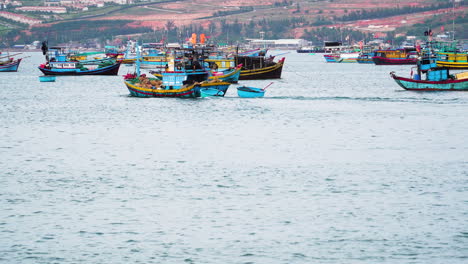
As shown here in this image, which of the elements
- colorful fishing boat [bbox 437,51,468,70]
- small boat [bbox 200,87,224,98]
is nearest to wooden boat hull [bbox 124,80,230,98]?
small boat [bbox 200,87,224,98]

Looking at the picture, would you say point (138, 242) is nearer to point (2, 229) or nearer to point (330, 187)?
point (2, 229)

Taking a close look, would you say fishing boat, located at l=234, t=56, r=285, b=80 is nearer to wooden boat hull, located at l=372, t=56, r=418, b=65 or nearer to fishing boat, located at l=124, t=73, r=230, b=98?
fishing boat, located at l=124, t=73, r=230, b=98

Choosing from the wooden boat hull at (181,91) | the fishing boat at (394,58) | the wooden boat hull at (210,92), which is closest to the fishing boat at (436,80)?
the wooden boat hull at (210,92)

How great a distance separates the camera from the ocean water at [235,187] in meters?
26.6

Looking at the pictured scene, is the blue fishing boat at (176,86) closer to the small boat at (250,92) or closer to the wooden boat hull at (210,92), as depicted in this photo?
the wooden boat hull at (210,92)

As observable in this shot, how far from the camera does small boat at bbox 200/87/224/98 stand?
76.4m

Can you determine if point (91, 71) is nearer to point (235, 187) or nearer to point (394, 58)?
point (394, 58)

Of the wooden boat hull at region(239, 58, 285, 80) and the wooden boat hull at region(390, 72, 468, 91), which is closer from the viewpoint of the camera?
the wooden boat hull at region(390, 72, 468, 91)

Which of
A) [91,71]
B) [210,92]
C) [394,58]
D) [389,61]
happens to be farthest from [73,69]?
[394,58]

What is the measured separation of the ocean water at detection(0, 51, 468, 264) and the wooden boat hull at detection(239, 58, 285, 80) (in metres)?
45.0

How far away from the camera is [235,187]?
3572 centimetres

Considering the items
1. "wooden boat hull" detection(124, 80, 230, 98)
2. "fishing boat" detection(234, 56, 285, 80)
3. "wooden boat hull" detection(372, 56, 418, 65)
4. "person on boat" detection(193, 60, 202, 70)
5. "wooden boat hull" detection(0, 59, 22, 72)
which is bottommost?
"wooden boat hull" detection(372, 56, 418, 65)

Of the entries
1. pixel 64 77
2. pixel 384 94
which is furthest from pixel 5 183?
pixel 64 77

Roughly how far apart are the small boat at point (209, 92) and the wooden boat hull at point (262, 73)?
3447 cm
